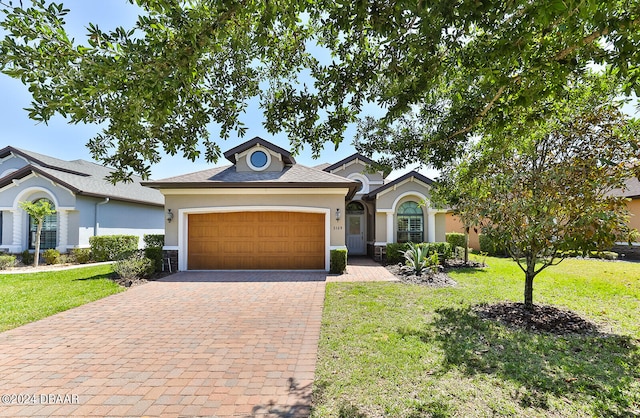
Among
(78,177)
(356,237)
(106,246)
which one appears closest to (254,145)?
(356,237)

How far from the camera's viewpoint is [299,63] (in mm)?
5168

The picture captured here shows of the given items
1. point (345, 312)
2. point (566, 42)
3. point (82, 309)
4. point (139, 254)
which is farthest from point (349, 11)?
→ point (139, 254)

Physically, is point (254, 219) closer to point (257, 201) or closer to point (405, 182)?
point (257, 201)

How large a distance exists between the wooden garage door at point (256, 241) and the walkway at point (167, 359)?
435 cm

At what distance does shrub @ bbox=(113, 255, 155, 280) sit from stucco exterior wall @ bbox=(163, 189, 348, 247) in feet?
4.94

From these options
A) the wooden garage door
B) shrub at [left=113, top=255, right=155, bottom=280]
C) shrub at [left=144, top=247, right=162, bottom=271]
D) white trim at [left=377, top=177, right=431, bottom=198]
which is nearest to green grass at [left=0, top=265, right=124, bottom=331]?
shrub at [left=113, top=255, right=155, bottom=280]

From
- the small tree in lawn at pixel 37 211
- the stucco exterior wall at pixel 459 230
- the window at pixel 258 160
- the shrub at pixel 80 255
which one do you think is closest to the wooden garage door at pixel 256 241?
the window at pixel 258 160

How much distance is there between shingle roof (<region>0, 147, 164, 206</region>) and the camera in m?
14.8

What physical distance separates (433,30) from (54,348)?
23.6 feet

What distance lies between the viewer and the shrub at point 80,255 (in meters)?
14.8

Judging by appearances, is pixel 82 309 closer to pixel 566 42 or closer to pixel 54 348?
pixel 54 348

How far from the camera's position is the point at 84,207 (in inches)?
604

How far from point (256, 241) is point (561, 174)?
1000 centimetres

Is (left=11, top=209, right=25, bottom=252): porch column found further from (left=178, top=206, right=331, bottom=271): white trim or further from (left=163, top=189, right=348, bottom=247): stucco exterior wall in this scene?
(left=178, top=206, right=331, bottom=271): white trim
